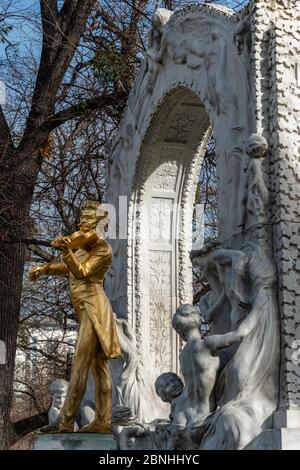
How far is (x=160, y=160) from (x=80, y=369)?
4.42m

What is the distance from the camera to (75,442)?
686cm

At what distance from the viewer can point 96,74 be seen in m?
14.7

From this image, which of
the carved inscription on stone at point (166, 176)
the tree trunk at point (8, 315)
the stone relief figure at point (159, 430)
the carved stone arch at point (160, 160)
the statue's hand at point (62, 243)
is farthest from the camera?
the tree trunk at point (8, 315)

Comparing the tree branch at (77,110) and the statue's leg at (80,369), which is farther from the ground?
the tree branch at (77,110)

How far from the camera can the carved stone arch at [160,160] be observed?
973 centimetres

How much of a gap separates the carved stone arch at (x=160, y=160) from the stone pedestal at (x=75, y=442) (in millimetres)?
3701

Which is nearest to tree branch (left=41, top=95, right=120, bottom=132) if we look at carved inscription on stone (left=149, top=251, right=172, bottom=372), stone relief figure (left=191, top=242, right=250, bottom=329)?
carved inscription on stone (left=149, top=251, right=172, bottom=372)

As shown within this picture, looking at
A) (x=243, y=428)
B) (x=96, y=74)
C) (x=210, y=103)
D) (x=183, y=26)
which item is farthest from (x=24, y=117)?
(x=243, y=428)

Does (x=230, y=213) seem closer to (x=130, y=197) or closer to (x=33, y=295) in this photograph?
(x=130, y=197)

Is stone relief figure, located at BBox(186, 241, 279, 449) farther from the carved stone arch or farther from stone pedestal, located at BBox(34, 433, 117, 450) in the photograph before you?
the carved stone arch

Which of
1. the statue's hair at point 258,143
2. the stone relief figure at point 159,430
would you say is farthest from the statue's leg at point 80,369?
the statue's hair at point 258,143

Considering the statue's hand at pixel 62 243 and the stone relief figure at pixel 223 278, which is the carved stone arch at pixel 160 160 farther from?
the statue's hand at pixel 62 243

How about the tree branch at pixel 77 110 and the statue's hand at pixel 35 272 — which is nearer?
the statue's hand at pixel 35 272

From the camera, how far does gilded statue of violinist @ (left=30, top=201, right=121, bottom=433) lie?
23.4ft
